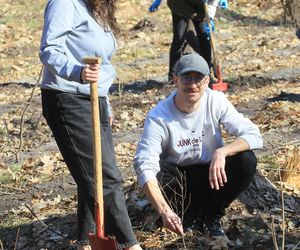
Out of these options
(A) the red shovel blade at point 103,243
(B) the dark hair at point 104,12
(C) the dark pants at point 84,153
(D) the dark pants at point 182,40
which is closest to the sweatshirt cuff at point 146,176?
(C) the dark pants at point 84,153

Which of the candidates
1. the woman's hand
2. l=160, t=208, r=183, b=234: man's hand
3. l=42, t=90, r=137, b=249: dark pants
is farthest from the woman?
l=160, t=208, r=183, b=234: man's hand

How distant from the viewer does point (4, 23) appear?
53.1 ft

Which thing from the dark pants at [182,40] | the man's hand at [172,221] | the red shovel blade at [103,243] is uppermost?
the dark pants at [182,40]

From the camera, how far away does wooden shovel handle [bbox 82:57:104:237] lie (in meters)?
3.49

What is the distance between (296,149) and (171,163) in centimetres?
159

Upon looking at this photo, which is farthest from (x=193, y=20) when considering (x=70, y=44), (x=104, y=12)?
(x=70, y=44)

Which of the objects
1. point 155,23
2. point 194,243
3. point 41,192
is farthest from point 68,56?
point 155,23

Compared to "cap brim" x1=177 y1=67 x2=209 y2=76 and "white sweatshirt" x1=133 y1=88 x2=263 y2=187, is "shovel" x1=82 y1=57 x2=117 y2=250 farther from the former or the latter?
"cap brim" x1=177 y1=67 x2=209 y2=76

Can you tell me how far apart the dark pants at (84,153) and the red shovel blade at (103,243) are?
0.20 metres

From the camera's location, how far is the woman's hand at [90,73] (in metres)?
3.51

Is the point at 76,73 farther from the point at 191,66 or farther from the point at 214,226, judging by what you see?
the point at 214,226

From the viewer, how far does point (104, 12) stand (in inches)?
151

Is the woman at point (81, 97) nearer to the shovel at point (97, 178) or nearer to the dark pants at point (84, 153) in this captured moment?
the dark pants at point (84, 153)

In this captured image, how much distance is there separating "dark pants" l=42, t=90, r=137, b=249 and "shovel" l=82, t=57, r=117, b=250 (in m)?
0.16
